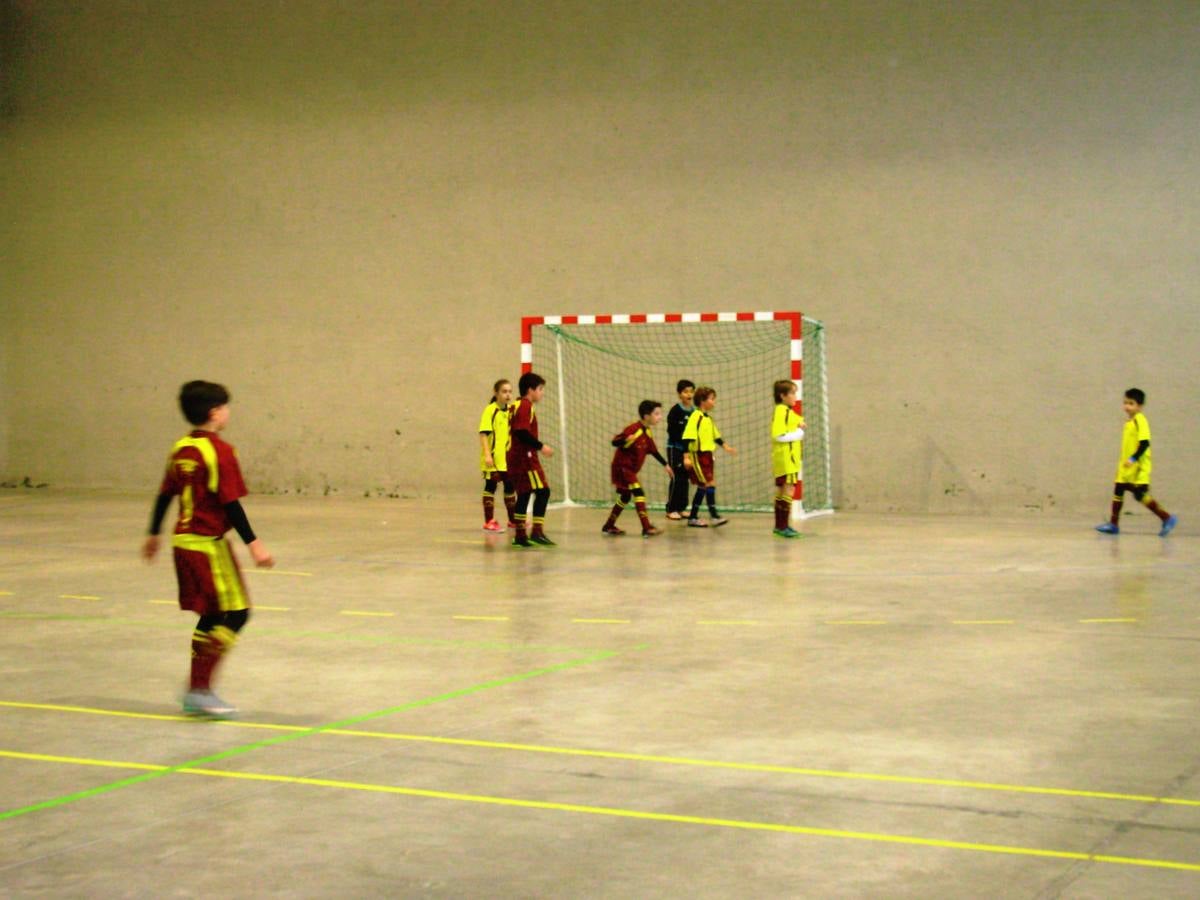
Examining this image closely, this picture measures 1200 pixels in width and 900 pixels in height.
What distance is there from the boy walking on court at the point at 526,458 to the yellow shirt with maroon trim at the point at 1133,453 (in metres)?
6.37

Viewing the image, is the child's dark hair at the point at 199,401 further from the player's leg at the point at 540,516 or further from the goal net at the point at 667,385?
the goal net at the point at 667,385

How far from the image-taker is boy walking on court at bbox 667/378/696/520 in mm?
17594

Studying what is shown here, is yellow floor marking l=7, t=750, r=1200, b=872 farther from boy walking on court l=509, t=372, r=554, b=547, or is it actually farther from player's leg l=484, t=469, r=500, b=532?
player's leg l=484, t=469, r=500, b=532

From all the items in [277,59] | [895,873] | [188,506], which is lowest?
[895,873]

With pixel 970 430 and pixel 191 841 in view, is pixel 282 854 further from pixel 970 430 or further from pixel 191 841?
pixel 970 430

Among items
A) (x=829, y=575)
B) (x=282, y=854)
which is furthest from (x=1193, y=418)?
(x=282, y=854)

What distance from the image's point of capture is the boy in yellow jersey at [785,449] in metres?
15.4

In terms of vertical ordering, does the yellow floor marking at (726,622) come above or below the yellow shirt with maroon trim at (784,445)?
below

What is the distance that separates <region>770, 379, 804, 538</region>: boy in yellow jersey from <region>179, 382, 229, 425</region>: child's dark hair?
9.45m

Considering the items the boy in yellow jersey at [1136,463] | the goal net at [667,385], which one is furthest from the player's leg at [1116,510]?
the goal net at [667,385]

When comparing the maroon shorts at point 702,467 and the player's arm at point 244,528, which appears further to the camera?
the maroon shorts at point 702,467

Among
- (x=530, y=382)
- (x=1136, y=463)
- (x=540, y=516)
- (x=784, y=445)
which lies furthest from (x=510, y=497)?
(x=1136, y=463)

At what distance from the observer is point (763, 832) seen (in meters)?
4.78

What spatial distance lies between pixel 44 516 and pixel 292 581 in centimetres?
803
